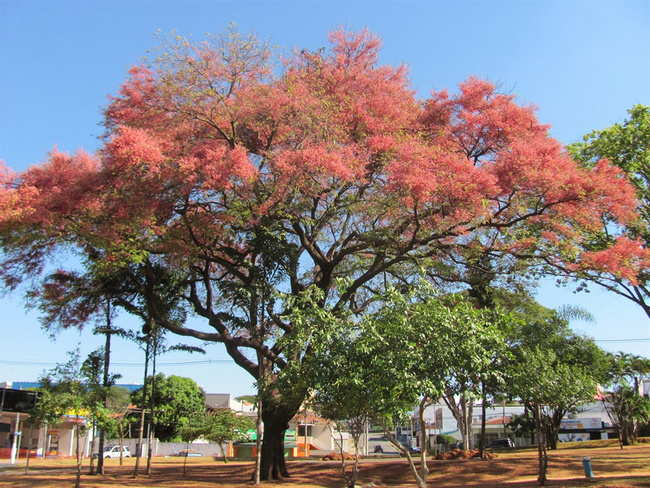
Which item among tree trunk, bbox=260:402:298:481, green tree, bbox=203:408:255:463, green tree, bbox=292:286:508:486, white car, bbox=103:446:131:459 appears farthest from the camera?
white car, bbox=103:446:131:459

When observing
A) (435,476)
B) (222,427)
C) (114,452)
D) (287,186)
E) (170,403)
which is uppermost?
(287,186)

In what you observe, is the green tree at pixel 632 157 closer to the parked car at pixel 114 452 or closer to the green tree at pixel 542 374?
the green tree at pixel 542 374

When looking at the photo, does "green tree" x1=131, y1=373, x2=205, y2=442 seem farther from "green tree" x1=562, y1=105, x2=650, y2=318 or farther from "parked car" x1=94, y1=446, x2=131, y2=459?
"green tree" x1=562, y1=105, x2=650, y2=318

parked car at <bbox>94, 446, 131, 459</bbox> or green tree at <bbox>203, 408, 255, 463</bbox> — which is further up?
green tree at <bbox>203, 408, 255, 463</bbox>

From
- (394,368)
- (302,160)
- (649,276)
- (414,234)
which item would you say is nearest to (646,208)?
(649,276)

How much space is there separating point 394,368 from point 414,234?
19.3 feet

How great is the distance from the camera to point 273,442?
17266 millimetres

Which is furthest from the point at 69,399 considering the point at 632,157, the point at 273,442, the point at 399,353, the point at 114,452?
the point at 114,452

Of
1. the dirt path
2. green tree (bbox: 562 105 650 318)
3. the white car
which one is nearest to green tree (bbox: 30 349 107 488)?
the dirt path

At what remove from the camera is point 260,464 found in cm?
1712

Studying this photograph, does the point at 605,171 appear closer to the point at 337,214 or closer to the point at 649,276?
the point at 649,276

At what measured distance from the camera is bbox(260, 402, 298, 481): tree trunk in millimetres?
16953

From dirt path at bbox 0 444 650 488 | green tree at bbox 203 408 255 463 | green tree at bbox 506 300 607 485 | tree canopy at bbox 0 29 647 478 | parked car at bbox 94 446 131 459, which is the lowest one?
parked car at bbox 94 446 131 459

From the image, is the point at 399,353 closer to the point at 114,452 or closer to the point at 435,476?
the point at 435,476
